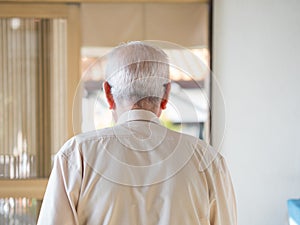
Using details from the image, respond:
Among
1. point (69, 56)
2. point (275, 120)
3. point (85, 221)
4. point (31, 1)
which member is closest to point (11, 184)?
point (69, 56)

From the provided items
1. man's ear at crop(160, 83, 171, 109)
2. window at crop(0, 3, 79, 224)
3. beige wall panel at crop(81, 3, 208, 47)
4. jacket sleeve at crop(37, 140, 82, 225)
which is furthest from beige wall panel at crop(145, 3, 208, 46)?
jacket sleeve at crop(37, 140, 82, 225)

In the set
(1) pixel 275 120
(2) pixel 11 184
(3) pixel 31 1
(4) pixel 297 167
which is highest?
(3) pixel 31 1

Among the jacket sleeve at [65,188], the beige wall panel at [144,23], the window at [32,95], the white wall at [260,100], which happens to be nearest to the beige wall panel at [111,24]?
the beige wall panel at [144,23]

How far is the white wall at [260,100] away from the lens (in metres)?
2.78

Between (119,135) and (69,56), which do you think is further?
(69,56)

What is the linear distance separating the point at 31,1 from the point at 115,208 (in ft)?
9.07

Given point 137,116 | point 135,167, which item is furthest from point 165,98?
point 135,167

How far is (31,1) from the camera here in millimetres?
3785

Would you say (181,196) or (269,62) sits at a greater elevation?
(269,62)

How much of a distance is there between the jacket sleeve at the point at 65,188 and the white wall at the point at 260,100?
127 cm

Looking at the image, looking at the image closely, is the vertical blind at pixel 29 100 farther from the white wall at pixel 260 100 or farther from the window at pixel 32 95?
the white wall at pixel 260 100

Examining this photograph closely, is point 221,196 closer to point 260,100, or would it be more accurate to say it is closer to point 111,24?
point 260,100

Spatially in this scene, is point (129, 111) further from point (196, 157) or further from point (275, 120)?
point (275, 120)

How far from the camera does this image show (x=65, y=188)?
1360 millimetres
